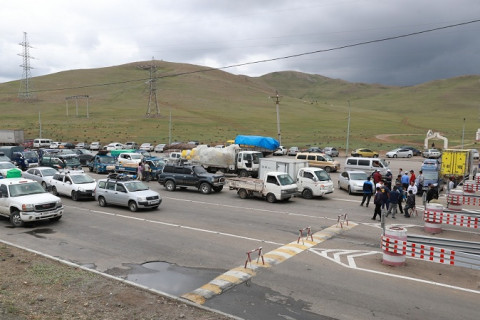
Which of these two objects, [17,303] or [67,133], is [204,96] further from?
[17,303]

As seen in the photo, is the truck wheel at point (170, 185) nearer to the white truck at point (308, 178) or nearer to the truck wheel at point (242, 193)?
the truck wheel at point (242, 193)

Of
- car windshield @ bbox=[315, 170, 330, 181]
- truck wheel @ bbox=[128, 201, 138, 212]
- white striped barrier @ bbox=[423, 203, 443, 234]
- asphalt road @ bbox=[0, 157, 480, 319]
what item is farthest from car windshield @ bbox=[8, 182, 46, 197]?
white striped barrier @ bbox=[423, 203, 443, 234]

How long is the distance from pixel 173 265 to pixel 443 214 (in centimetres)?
1040

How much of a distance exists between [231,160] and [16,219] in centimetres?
1853

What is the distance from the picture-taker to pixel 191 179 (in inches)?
1018

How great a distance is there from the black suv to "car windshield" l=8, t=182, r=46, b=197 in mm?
9631

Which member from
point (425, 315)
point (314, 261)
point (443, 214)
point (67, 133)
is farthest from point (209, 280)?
point (67, 133)

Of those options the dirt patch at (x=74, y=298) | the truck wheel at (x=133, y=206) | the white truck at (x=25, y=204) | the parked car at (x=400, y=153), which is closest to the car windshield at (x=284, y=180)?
the truck wheel at (x=133, y=206)

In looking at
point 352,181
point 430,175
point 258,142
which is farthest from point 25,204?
point 258,142

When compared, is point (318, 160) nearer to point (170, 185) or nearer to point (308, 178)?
point (308, 178)

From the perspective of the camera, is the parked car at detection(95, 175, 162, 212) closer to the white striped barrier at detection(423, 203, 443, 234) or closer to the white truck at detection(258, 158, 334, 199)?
the white truck at detection(258, 158, 334, 199)

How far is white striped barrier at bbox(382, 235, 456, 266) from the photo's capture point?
35.0 feet

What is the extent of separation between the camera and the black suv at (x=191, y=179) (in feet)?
83.2

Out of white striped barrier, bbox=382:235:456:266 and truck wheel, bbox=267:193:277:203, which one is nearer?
white striped barrier, bbox=382:235:456:266
